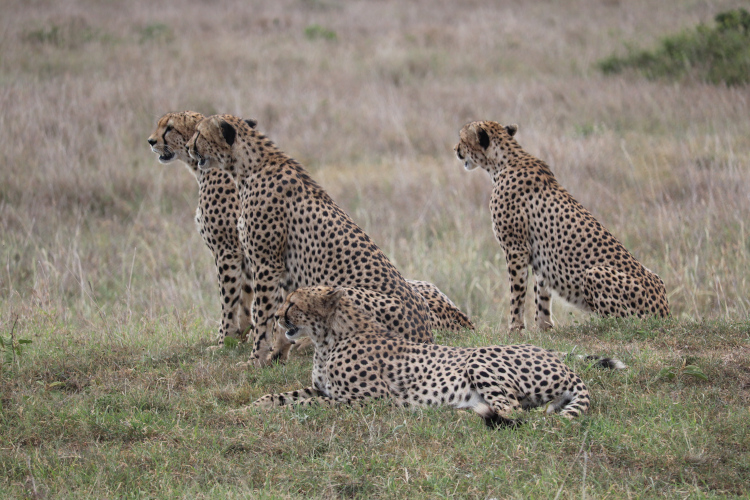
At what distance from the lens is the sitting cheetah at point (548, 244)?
454 centimetres

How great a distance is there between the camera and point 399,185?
8398 millimetres

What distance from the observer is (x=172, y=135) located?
4.61 m

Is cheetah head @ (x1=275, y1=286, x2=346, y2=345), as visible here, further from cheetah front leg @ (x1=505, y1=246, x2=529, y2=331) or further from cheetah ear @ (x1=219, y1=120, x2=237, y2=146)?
cheetah front leg @ (x1=505, y1=246, x2=529, y2=331)

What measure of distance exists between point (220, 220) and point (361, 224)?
3.32 m

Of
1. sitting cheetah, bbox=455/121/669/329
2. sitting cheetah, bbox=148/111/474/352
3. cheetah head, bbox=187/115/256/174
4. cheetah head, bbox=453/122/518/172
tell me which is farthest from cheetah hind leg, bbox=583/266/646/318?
cheetah head, bbox=187/115/256/174

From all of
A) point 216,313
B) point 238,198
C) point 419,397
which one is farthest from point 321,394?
point 216,313

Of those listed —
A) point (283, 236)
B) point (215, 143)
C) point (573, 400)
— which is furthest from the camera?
point (215, 143)

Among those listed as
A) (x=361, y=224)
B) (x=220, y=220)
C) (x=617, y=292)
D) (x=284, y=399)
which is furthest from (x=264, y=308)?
(x=361, y=224)

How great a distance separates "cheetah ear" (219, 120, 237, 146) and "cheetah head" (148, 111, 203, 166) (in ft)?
1.04

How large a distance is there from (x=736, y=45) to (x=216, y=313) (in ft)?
28.2

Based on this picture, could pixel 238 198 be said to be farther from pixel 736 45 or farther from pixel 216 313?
pixel 736 45

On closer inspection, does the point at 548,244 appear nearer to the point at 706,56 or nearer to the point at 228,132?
the point at 228,132

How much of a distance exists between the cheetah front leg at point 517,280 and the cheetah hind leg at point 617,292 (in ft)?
1.62

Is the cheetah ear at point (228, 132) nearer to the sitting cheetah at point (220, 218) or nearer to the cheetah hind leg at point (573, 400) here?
the sitting cheetah at point (220, 218)
